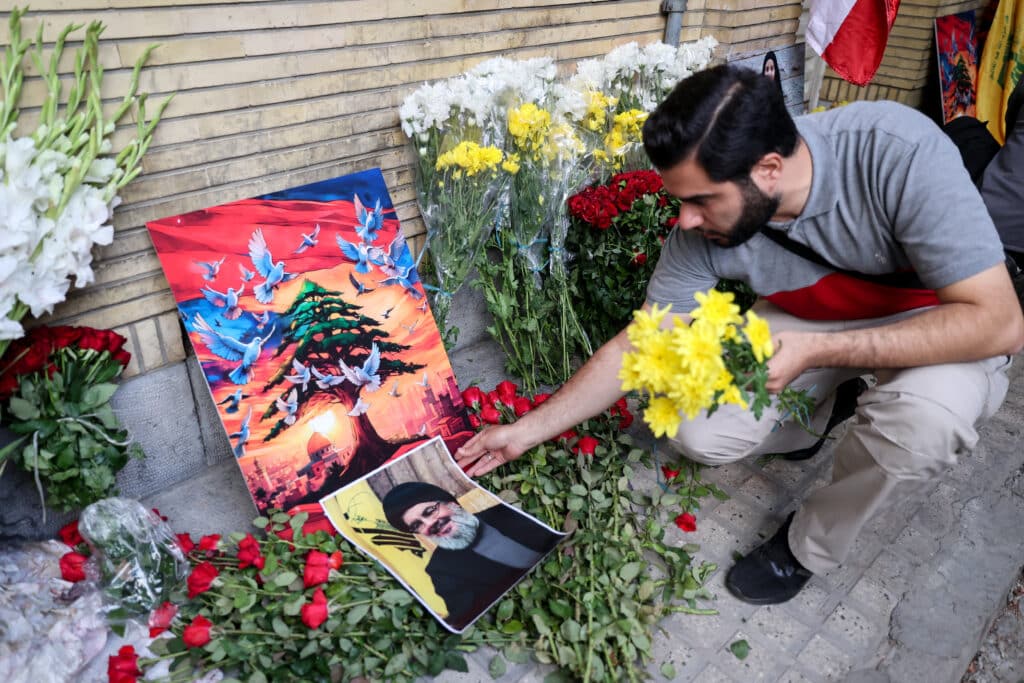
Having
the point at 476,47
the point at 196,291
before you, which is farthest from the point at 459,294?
the point at 196,291

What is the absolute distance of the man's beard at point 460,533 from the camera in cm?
208

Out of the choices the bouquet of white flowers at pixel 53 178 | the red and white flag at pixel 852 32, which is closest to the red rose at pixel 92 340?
the bouquet of white flowers at pixel 53 178

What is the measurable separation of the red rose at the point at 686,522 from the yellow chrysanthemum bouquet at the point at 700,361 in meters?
0.77

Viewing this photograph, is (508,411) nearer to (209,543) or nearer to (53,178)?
(209,543)

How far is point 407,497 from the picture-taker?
2227mm

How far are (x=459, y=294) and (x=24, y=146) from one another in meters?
1.64

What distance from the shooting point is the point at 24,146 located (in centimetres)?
164

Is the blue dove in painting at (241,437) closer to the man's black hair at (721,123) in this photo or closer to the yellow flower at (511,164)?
the yellow flower at (511,164)

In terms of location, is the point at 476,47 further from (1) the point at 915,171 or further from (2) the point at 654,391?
(2) the point at 654,391

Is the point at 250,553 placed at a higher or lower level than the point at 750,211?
lower

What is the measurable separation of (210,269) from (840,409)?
2108mm

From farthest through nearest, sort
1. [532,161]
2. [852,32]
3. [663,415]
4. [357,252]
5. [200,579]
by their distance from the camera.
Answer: [852,32] < [532,161] < [357,252] < [200,579] < [663,415]

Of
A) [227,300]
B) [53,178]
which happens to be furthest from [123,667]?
[53,178]

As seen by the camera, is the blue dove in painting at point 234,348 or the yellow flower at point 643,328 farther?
the blue dove in painting at point 234,348
